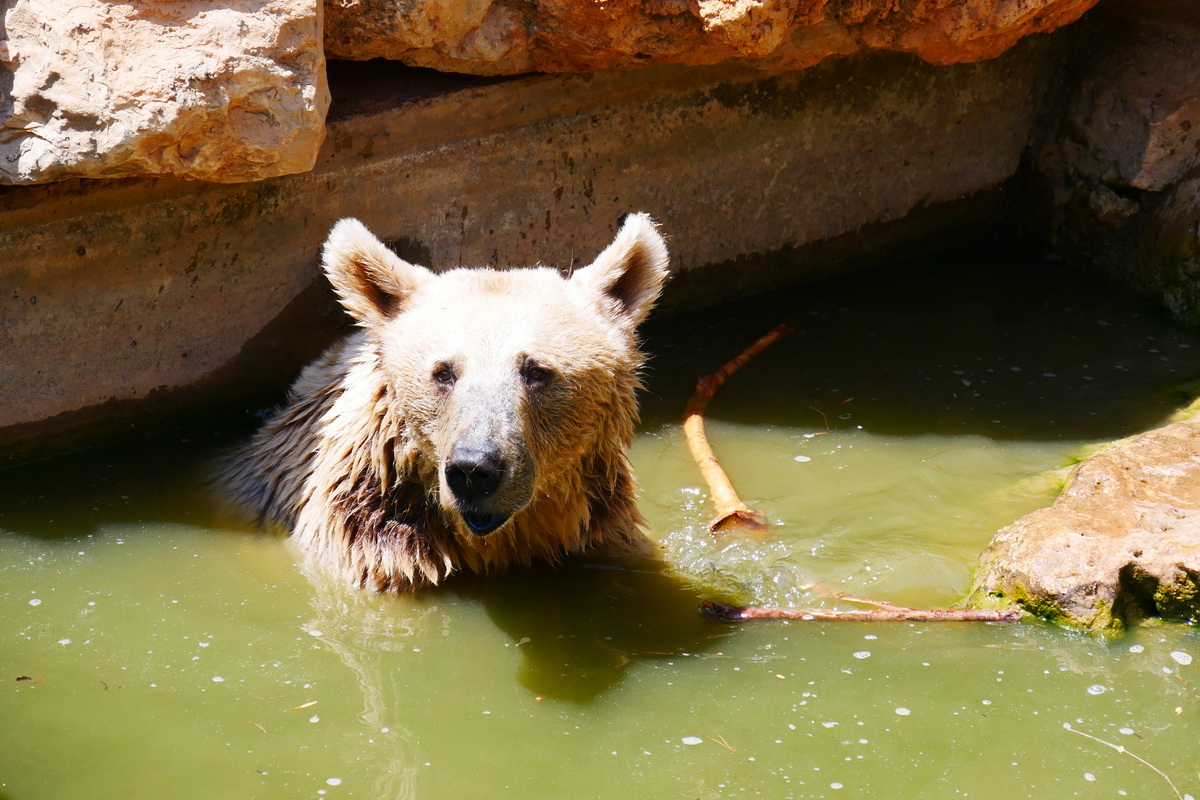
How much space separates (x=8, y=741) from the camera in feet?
10.9

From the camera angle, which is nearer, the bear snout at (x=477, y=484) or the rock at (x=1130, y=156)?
the bear snout at (x=477, y=484)

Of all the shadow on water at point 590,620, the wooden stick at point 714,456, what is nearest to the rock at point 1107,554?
the wooden stick at point 714,456

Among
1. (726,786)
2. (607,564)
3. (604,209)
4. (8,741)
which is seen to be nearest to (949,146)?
(604,209)

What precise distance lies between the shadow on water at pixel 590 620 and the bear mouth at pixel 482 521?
48cm

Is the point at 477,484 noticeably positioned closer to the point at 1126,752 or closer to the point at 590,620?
the point at 590,620

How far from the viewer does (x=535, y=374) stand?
3.85 meters

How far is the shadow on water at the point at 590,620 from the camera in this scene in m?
3.77

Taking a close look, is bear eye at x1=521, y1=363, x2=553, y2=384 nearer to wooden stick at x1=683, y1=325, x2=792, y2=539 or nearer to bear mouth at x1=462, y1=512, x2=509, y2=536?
bear mouth at x1=462, y1=512, x2=509, y2=536

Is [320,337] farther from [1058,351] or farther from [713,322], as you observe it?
[1058,351]

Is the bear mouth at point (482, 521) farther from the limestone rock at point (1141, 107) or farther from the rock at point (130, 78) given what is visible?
the limestone rock at point (1141, 107)

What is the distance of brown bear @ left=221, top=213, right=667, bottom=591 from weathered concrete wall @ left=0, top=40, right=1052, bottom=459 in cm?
96

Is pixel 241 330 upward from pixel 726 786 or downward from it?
upward

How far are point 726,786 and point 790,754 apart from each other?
0.79ft

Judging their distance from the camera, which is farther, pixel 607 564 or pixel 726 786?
pixel 607 564
